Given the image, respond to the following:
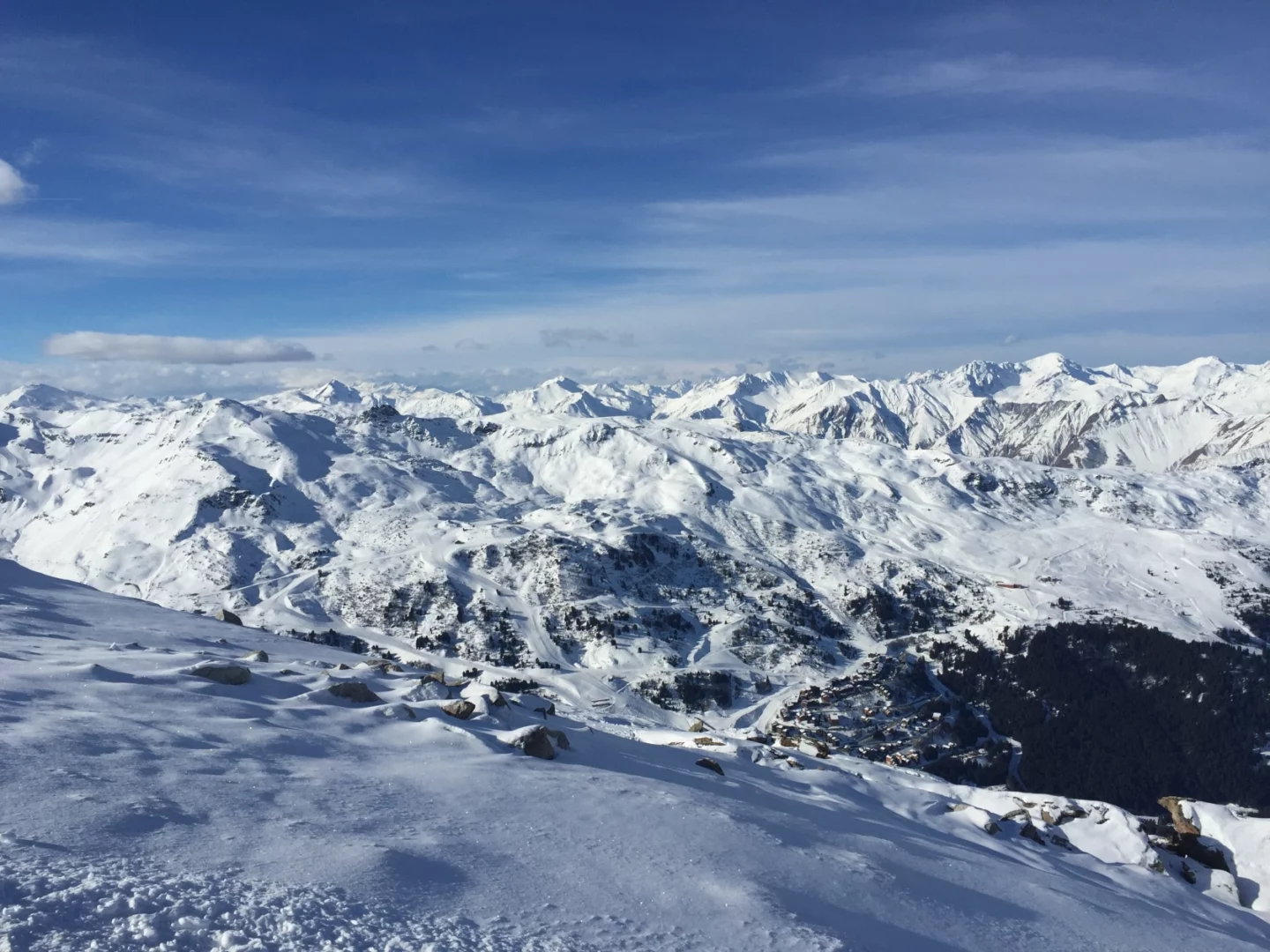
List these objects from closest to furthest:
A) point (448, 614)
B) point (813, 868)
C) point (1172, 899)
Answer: point (813, 868)
point (1172, 899)
point (448, 614)

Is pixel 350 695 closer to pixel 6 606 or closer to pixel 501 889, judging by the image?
pixel 501 889

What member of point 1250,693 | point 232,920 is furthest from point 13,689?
point 1250,693

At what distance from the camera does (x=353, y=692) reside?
1460 inches

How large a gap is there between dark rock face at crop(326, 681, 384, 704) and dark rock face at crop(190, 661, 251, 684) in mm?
3945

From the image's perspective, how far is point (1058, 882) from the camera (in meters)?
33.0

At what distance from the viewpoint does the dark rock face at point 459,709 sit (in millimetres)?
38094

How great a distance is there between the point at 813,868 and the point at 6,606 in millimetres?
53938

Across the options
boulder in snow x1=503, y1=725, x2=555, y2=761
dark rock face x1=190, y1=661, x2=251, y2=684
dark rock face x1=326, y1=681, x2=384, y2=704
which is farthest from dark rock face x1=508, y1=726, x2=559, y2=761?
dark rock face x1=190, y1=661, x2=251, y2=684

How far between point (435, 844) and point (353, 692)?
60.9 ft

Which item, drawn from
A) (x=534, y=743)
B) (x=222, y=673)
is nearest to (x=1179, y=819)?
(x=534, y=743)

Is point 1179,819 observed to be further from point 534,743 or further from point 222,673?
point 222,673

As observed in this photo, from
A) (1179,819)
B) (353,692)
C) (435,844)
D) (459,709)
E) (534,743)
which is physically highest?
(435,844)

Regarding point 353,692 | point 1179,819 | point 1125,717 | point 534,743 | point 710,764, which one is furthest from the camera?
point 1125,717

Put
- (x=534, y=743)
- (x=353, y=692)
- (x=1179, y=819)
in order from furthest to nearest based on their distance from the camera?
(x=1179, y=819) → (x=353, y=692) → (x=534, y=743)
